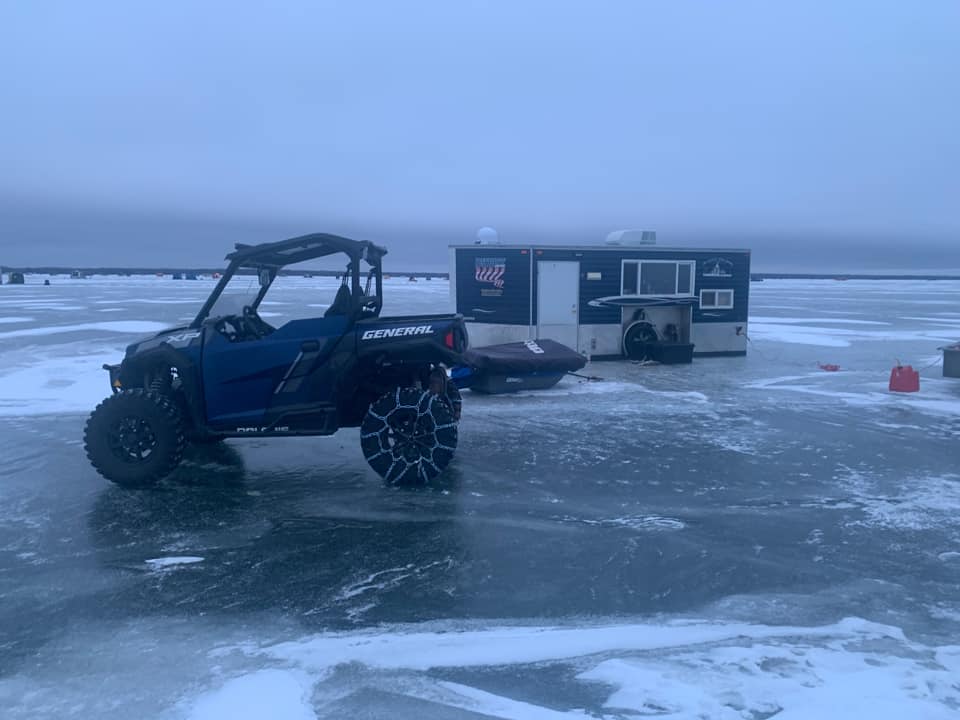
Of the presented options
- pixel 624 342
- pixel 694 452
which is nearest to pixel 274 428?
pixel 694 452

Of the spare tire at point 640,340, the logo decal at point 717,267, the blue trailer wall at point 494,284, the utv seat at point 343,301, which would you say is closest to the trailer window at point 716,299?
the logo decal at point 717,267

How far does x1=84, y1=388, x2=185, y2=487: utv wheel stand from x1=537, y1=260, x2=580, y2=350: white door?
10.1 m

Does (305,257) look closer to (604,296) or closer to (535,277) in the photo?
(535,277)

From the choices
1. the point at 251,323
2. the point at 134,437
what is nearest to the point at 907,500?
the point at 251,323

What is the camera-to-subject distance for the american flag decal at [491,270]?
1591 cm

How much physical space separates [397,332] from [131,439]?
2.60 m

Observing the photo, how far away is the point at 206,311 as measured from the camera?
23.8 ft

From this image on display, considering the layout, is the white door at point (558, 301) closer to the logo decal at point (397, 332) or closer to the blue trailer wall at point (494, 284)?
the blue trailer wall at point (494, 284)

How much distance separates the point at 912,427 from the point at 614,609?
23.1 feet

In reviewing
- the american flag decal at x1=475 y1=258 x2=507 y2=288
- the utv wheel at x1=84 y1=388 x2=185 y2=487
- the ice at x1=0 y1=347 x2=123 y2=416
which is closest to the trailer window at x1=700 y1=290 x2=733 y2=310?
the american flag decal at x1=475 y1=258 x2=507 y2=288

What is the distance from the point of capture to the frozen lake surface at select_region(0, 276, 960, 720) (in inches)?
143

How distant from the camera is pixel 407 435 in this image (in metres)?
6.97

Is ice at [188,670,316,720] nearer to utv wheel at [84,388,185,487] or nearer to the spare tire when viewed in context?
utv wheel at [84,388,185,487]

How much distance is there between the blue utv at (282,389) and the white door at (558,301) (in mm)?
8801
